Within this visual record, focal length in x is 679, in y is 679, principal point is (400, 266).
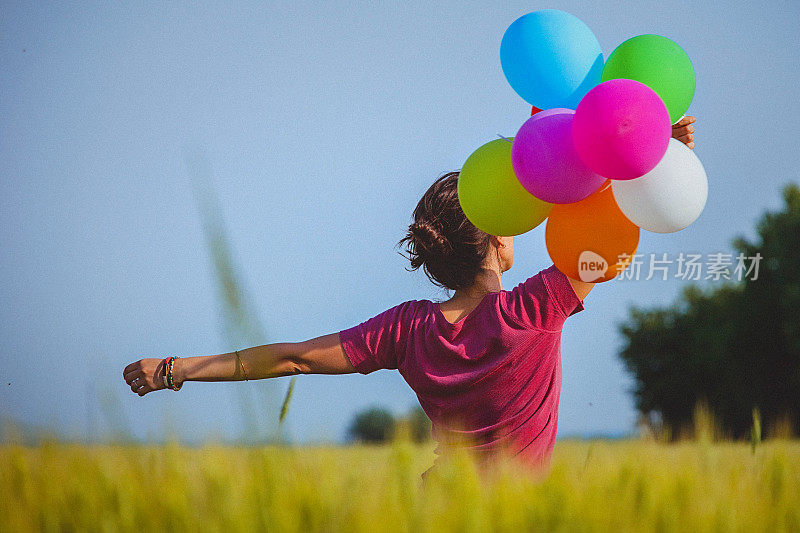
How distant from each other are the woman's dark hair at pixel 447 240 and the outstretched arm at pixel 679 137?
0.38 m

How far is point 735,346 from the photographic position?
57.7 feet

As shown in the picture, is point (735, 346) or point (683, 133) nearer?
point (683, 133)

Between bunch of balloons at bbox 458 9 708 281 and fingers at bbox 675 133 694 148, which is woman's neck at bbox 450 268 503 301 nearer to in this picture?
bunch of balloons at bbox 458 9 708 281

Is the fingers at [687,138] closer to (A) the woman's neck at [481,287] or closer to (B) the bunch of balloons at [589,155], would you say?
(B) the bunch of balloons at [589,155]

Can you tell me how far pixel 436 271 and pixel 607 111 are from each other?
2.81 feet

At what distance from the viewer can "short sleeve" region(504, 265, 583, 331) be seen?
210 cm

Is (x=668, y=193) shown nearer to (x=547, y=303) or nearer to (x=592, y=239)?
(x=592, y=239)

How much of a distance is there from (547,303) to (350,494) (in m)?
1.11

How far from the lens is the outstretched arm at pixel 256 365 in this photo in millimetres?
2191

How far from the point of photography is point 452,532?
1.08m

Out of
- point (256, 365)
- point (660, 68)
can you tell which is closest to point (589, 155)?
point (660, 68)

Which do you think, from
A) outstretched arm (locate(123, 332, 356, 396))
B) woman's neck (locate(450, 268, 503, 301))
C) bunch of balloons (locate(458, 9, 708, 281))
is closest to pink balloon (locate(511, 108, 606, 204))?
bunch of balloons (locate(458, 9, 708, 281))

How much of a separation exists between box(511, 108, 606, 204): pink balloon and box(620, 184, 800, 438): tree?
1580 centimetres

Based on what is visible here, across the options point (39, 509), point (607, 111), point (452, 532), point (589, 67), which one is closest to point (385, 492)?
point (452, 532)
